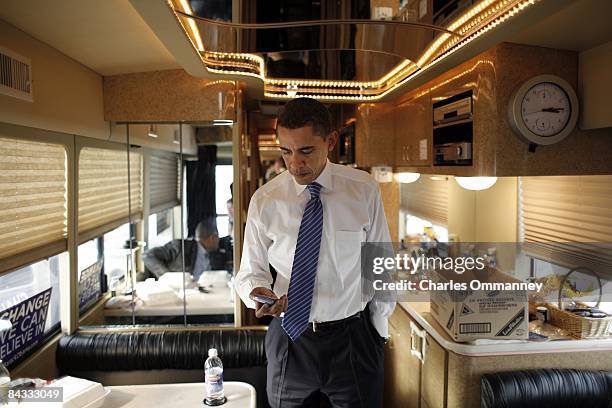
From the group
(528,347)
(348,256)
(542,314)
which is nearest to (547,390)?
(528,347)

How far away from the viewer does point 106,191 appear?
330 centimetres

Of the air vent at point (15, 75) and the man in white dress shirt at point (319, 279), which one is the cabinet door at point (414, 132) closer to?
the man in white dress shirt at point (319, 279)

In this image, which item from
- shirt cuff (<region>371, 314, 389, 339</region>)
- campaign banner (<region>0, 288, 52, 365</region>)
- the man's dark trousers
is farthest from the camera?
campaign banner (<region>0, 288, 52, 365</region>)

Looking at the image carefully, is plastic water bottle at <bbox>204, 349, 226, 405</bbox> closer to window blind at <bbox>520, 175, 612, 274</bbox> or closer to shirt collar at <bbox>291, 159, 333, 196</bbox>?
shirt collar at <bbox>291, 159, 333, 196</bbox>

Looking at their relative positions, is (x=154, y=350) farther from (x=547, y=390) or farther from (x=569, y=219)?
(x=569, y=219)

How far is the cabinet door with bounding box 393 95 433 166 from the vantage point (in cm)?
305

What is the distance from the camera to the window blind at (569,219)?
2746 millimetres

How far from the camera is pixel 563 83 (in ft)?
7.20

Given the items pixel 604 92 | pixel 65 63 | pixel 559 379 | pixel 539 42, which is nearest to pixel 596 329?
pixel 559 379

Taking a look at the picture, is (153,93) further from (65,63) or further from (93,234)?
(93,234)

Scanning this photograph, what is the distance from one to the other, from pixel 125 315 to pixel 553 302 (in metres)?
2.80

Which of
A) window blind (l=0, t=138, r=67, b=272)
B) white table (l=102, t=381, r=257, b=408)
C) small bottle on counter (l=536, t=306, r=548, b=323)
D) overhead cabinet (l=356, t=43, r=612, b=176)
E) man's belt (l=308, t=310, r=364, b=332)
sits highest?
overhead cabinet (l=356, t=43, r=612, b=176)

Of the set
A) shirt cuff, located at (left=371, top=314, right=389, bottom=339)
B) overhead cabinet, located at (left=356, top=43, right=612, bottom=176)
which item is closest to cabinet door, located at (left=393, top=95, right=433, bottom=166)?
overhead cabinet, located at (left=356, top=43, right=612, bottom=176)

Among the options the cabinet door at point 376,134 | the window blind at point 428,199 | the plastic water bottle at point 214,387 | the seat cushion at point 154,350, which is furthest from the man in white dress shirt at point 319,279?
the window blind at point 428,199
